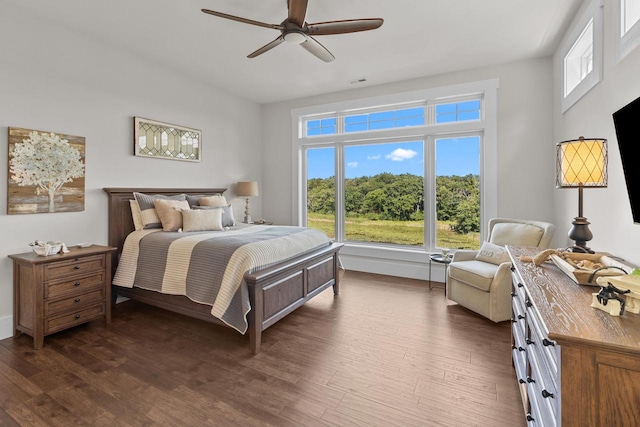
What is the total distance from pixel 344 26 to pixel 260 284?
2.21m

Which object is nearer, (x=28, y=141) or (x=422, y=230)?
(x=28, y=141)

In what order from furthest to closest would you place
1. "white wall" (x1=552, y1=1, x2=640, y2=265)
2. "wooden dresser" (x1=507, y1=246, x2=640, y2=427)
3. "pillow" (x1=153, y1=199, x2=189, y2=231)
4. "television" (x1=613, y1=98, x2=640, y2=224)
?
"pillow" (x1=153, y1=199, x2=189, y2=231) → "white wall" (x1=552, y1=1, x2=640, y2=265) → "television" (x1=613, y1=98, x2=640, y2=224) → "wooden dresser" (x1=507, y1=246, x2=640, y2=427)

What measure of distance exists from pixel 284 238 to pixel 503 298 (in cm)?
223

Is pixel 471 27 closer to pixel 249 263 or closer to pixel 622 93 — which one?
pixel 622 93

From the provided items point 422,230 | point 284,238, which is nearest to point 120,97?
point 284,238

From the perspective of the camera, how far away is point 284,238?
3090 mm

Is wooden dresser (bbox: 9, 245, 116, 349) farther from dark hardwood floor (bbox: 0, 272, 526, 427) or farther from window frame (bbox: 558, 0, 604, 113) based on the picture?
window frame (bbox: 558, 0, 604, 113)

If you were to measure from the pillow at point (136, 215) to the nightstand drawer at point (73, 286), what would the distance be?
30.1 inches

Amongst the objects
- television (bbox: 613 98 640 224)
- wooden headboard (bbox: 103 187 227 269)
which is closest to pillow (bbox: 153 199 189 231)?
wooden headboard (bbox: 103 187 227 269)

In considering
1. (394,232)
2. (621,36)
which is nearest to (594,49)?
(621,36)

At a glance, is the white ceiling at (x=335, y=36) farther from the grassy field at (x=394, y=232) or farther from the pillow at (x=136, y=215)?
the grassy field at (x=394, y=232)

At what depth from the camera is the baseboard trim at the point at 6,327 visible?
273 centimetres

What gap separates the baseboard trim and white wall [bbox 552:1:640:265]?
16.1ft

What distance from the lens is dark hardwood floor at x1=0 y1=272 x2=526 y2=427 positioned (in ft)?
5.83
